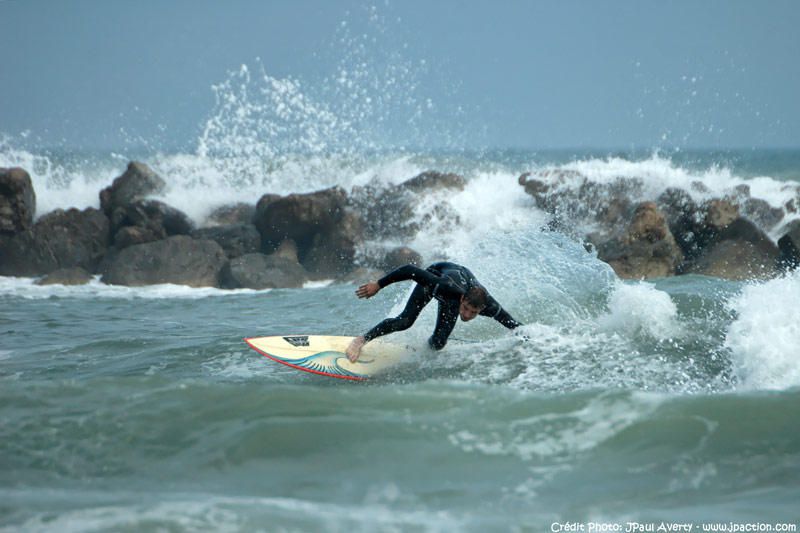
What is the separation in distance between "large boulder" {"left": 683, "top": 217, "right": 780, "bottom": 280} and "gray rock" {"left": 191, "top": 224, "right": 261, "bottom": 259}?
830 centimetres

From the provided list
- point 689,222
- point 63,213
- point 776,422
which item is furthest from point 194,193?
point 776,422

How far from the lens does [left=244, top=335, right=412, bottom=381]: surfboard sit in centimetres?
759

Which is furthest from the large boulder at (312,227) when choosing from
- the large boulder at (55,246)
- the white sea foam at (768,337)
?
the white sea foam at (768,337)

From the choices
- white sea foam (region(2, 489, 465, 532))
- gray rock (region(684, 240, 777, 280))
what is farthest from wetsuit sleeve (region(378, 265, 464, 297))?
gray rock (region(684, 240, 777, 280))

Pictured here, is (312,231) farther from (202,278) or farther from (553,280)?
(553,280)

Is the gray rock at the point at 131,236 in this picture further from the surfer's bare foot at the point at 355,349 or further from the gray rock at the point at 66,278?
the surfer's bare foot at the point at 355,349

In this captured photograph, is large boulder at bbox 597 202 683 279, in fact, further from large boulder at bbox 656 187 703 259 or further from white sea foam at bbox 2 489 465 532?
white sea foam at bbox 2 489 465 532

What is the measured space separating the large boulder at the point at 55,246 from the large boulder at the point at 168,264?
3.01 feet

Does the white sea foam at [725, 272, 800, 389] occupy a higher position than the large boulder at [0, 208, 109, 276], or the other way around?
the large boulder at [0, 208, 109, 276]

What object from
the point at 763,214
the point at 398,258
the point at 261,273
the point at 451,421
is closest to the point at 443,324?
the point at 451,421

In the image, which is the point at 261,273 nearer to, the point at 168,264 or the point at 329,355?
the point at 168,264

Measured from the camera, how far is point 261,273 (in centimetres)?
1483

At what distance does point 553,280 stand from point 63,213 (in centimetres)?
1058

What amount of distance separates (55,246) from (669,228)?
1198cm
